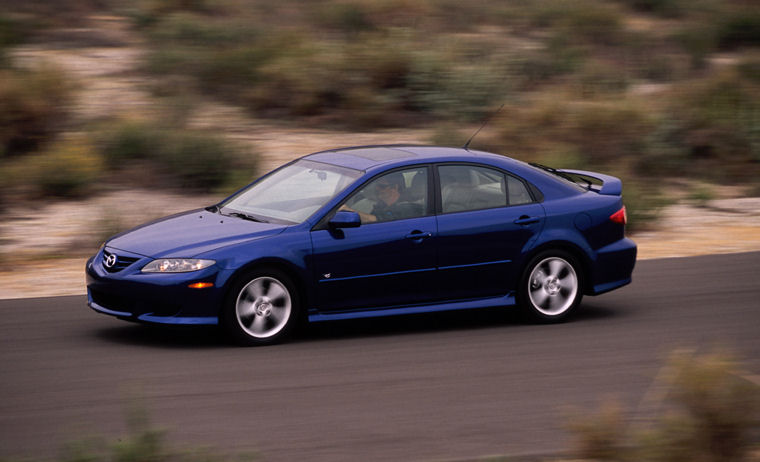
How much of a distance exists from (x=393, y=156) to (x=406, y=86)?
12.3 metres

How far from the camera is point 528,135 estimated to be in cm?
1912

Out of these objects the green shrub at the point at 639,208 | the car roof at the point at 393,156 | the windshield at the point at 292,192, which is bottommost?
the green shrub at the point at 639,208

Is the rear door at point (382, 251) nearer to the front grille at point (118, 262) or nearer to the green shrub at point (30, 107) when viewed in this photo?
the front grille at point (118, 262)

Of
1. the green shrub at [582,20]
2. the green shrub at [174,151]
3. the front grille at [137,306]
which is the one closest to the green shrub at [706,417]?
the front grille at [137,306]

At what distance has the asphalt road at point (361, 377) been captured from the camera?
257 inches

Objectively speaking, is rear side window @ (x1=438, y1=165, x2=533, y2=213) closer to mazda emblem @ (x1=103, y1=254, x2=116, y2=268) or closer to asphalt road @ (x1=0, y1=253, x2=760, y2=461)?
asphalt road @ (x1=0, y1=253, x2=760, y2=461)

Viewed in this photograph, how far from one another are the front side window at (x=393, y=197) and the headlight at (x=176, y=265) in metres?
1.27

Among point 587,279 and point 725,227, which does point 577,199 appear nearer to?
point 587,279

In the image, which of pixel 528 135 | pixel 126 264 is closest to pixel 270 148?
pixel 528 135

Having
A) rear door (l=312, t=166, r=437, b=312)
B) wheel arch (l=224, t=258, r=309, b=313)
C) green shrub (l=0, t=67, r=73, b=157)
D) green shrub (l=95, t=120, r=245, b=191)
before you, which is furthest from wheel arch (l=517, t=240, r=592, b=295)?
green shrub (l=0, t=67, r=73, b=157)

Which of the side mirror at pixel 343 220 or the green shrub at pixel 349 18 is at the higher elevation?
the green shrub at pixel 349 18

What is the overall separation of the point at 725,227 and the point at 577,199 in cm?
633

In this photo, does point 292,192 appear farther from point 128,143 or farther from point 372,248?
point 128,143

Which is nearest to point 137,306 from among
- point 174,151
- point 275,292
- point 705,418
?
point 275,292
